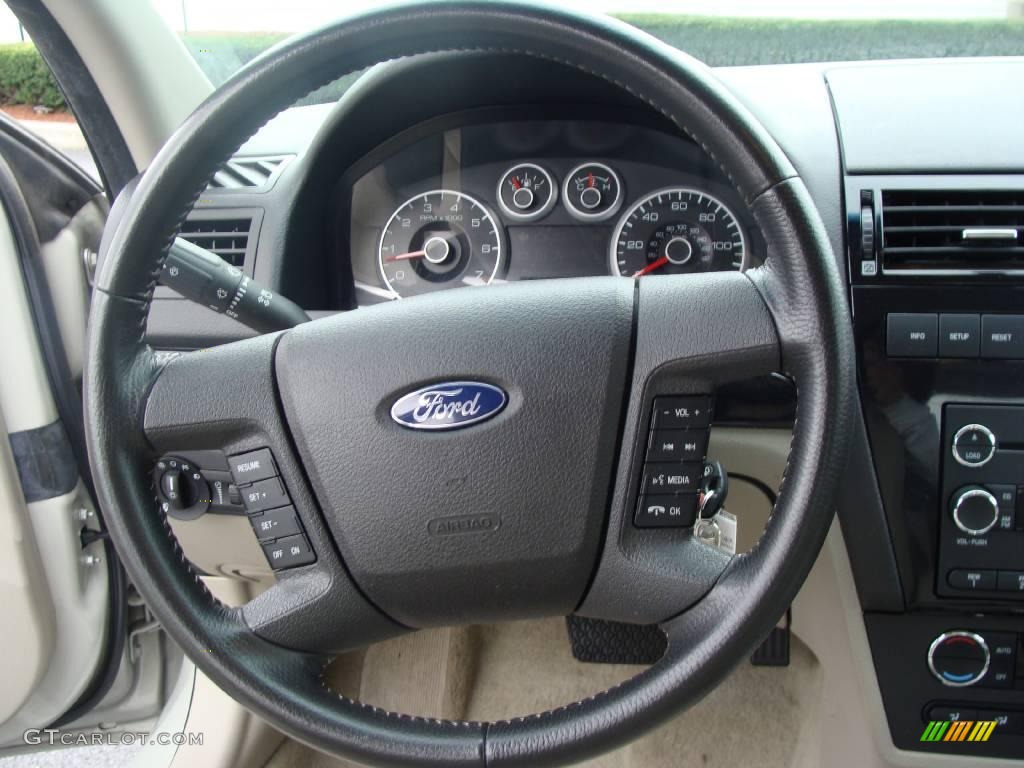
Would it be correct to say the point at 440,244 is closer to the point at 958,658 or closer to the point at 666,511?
the point at 666,511

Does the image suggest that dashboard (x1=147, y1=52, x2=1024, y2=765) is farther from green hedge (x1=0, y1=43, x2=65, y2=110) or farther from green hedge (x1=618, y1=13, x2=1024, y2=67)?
green hedge (x1=0, y1=43, x2=65, y2=110)

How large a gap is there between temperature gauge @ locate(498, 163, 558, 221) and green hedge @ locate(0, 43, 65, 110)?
679 millimetres

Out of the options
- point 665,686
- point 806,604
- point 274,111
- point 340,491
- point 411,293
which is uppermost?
point 274,111

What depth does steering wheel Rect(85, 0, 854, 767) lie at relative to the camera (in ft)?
2.47

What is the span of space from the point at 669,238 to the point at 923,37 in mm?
444

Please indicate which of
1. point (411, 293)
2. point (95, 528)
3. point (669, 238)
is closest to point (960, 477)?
point (669, 238)

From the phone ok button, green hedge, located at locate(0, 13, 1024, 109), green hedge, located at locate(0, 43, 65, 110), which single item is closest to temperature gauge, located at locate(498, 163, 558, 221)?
green hedge, located at locate(0, 13, 1024, 109)

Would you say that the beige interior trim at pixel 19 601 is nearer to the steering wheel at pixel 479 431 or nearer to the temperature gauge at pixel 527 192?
the steering wheel at pixel 479 431

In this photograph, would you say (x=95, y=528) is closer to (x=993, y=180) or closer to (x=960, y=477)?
(x=960, y=477)

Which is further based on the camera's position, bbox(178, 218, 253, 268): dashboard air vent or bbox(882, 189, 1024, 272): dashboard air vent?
bbox(178, 218, 253, 268): dashboard air vent

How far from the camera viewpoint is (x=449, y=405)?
835mm

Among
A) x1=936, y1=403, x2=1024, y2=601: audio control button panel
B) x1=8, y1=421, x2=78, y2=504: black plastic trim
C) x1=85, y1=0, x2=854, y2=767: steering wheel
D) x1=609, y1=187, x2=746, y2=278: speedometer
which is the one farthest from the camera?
x1=8, y1=421, x2=78, y2=504: black plastic trim

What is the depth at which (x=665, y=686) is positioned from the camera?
0.77 m

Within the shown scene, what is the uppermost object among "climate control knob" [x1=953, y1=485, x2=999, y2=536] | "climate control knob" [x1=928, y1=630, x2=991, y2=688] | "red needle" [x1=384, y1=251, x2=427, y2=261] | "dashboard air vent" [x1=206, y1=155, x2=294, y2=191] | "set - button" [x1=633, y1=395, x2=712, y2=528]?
"dashboard air vent" [x1=206, y1=155, x2=294, y2=191]
